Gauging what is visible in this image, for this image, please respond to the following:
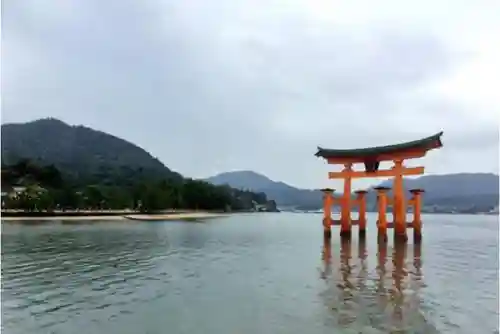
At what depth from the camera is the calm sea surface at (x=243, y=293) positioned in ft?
26.9

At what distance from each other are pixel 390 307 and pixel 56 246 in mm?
17362

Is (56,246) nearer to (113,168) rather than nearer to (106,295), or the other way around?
(106,295)

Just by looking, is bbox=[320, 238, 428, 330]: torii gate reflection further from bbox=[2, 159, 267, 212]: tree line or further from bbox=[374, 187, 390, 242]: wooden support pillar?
bbox=[2, 159, 267, 212]: tree line

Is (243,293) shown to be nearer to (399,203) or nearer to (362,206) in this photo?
(399,203)

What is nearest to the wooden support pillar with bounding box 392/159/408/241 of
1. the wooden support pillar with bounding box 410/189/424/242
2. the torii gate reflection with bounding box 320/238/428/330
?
the wooden support pillar with bounding box 410/189/424/242

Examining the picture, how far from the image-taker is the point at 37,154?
108 m

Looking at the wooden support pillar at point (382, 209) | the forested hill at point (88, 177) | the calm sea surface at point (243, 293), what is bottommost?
the calm sea surface at point (243, 293)

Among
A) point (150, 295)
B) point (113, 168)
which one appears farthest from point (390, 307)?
point (113, 168)

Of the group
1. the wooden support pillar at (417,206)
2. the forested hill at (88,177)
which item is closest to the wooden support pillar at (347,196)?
the wooden support pillar at (417,206)

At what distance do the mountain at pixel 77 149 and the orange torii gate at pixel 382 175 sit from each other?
77.2 metres

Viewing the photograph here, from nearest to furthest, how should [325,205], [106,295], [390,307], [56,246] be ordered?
[390,307]
[106,295]
[56,246]
[325,205]

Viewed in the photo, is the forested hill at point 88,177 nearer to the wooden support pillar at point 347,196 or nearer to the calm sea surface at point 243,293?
the wooden support pillar at point 347,196

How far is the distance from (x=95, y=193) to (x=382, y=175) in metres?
48.6

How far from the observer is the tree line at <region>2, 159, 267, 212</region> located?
5462 cm
